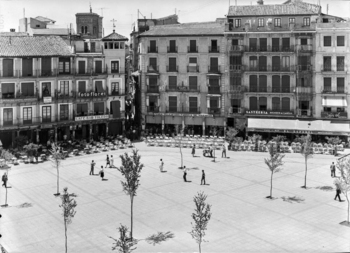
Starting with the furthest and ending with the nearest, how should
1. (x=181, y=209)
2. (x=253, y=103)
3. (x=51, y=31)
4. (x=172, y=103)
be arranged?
(x=51, y=31), (x=172, y=103), (x=253, y=103), (x=181, y=209)

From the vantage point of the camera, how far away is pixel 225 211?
33.4 m

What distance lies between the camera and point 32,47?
57.3 meters

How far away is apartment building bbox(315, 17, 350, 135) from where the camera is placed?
193ft

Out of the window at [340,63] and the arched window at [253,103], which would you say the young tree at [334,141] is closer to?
the window at [340,63]

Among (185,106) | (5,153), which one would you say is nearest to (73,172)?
(5,153)

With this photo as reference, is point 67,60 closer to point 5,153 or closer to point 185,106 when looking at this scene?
point 185,106

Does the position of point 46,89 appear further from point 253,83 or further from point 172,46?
point 253,83

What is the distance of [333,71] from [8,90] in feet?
125

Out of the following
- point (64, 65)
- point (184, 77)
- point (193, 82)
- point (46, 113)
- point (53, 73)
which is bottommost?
point (46, 113)

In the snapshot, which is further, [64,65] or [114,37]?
[114,37]

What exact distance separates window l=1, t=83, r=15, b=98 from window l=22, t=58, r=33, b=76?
2.04 m

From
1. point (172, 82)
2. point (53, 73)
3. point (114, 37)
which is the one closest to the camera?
point (53, 73)

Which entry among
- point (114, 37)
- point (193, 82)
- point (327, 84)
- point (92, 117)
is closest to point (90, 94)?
point (92, 117)

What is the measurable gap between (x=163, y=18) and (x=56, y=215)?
51.9 meters
